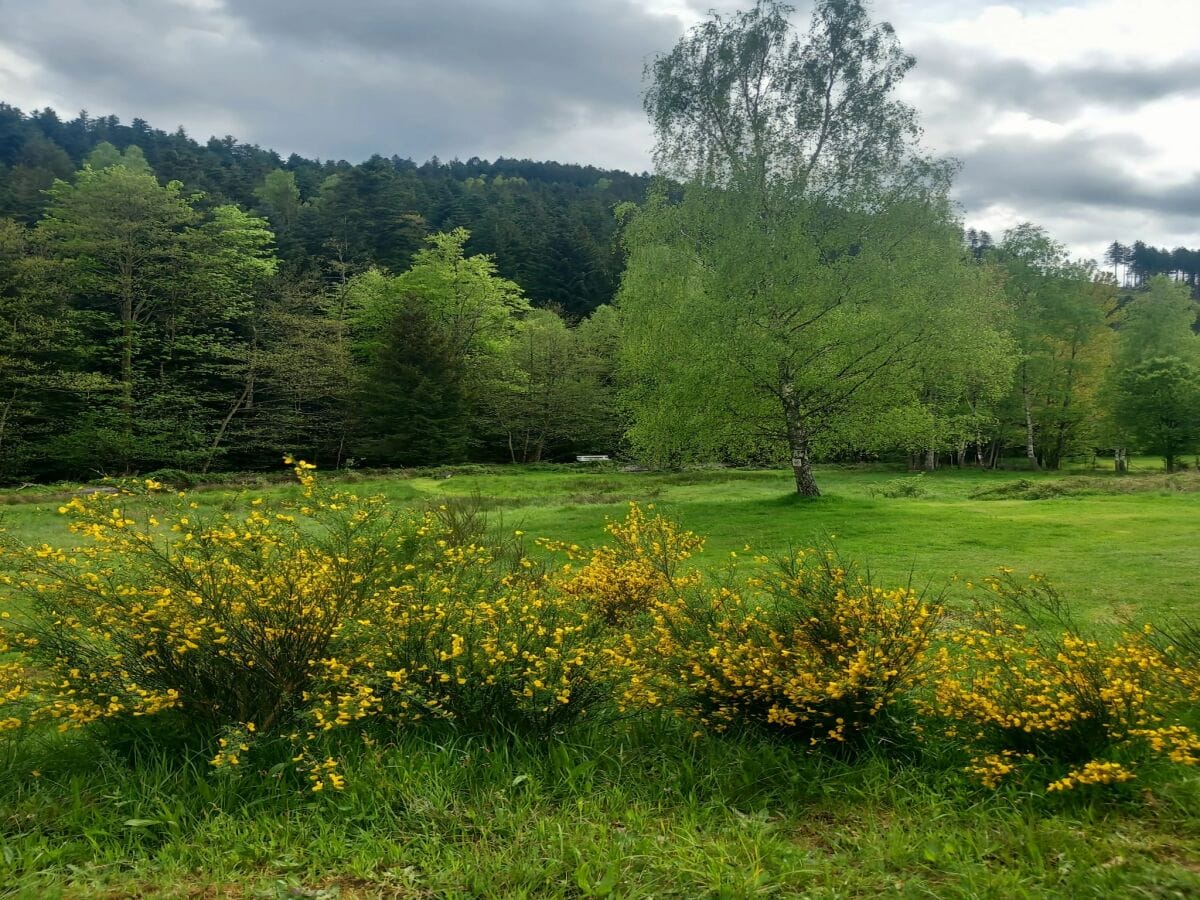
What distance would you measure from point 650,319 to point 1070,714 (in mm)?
16571

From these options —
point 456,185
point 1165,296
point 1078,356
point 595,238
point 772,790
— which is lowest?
point 772,790

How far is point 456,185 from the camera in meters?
81.8

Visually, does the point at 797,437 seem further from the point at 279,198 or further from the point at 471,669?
the point at 279,198

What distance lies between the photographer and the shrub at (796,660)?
388cm

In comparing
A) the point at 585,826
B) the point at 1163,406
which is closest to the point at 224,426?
the point at 585,826

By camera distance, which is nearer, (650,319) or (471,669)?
(471,669)

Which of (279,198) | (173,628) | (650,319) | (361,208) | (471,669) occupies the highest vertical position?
(279,198)

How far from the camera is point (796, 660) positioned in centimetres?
405

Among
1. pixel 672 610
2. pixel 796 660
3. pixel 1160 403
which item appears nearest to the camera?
pixel 796 660

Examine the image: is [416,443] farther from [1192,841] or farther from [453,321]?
[1192,841]

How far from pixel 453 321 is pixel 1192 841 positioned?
39.9m

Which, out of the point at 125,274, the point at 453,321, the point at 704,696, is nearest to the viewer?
the point at 704,696

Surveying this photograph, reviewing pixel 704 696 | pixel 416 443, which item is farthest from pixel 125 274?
pixel 704 696

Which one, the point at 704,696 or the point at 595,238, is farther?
the point at 595,238
